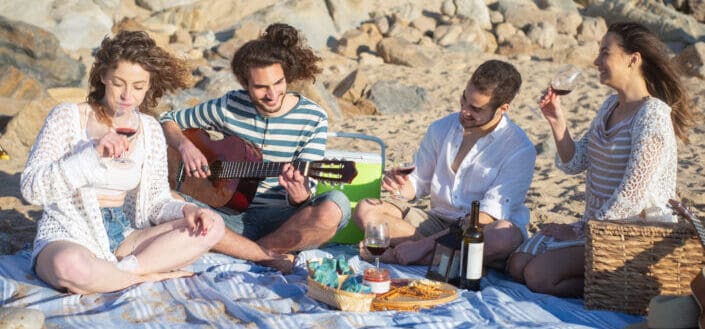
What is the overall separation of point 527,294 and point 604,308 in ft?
1.44

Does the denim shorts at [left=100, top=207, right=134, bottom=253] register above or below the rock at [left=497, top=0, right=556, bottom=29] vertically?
below

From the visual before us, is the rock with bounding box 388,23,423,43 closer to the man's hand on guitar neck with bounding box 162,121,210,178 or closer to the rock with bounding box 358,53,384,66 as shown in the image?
the rock with bounding box 358,53,384,66

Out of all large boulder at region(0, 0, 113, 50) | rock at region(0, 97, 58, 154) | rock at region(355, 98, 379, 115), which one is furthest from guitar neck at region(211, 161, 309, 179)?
large boulder at region(0, 0, 113, 50)

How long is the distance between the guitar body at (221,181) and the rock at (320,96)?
15.6 ft

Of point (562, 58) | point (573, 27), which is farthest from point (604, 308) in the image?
point (573, 27)

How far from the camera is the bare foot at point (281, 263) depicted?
5172mm

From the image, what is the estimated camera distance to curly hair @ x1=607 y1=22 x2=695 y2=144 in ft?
16.3

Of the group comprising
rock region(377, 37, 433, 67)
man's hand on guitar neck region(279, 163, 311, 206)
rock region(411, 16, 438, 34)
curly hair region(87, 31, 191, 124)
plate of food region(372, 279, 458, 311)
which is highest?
rock region(411, 16, 438, 34)

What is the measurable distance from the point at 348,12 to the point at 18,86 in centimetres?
697

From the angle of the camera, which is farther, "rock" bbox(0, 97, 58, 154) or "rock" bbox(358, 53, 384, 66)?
"rock" bbox(358, 53, 384, 66)

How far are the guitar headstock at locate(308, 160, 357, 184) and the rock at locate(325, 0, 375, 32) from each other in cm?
1076

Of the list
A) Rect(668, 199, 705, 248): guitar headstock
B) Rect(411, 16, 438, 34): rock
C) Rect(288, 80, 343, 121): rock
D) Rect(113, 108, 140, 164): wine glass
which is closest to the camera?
Rect(113, 108, 140, 164): wine glass

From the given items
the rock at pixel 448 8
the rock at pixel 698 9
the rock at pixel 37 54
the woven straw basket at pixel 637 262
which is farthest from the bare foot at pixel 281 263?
the rock at pixel 698 9

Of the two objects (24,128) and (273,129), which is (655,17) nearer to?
(24,128)
